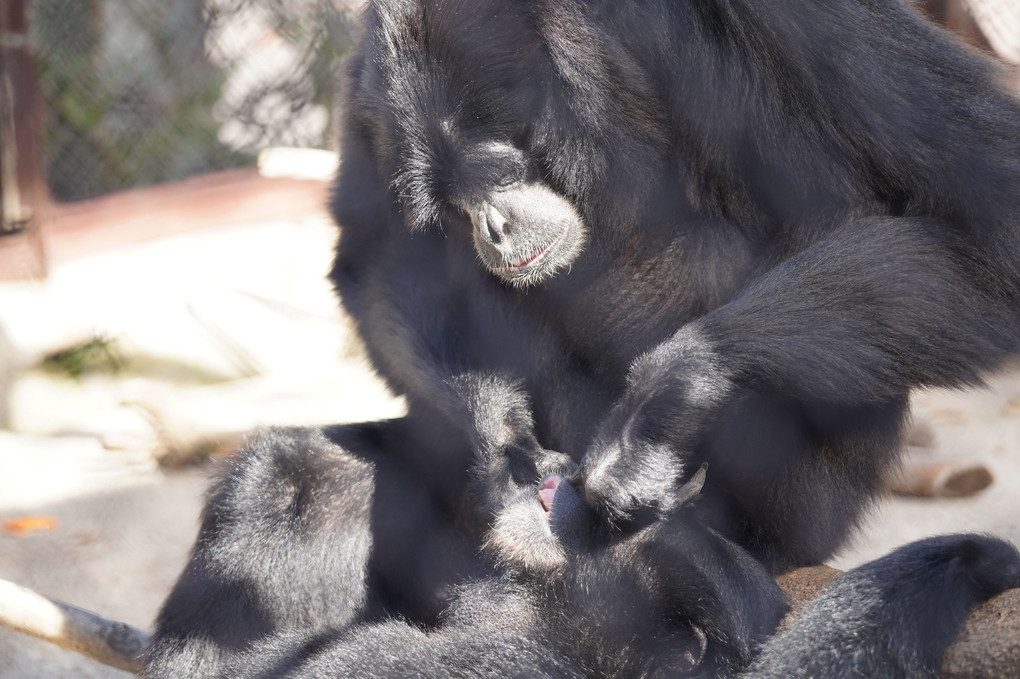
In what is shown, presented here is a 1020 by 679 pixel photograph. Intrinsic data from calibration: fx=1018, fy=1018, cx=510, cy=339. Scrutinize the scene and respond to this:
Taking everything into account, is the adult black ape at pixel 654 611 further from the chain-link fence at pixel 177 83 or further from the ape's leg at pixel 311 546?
the chain-link fence at pixel 177 83

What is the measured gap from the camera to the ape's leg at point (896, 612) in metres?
1.68

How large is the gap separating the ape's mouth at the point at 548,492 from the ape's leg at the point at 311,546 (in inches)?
21.7

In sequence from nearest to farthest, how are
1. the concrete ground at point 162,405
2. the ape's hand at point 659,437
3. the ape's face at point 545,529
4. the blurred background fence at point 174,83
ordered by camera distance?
1. the ape's hand at point 659,437
2. the ape's face at point 545,529
3. the concrete ground at point 162,405
4. the blurred background fence at point 174,83

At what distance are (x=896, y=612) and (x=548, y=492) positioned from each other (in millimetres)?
780

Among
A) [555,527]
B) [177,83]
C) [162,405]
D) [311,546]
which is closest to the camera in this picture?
[555,527]

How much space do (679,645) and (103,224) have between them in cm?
544

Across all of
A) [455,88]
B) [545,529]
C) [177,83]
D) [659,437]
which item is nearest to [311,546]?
[545,529]

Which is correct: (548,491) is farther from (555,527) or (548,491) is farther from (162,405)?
(162,405)

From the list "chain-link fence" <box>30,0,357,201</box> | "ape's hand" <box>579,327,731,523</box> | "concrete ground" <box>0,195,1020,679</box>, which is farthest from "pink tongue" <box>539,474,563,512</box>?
"chain-link fence" <box>30,0,357,201</box>

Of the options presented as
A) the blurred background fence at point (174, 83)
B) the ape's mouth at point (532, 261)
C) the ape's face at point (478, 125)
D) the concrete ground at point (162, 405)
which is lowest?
the concrete ground at point (162, 405)

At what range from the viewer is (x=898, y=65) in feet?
6.95

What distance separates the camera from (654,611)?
2088mm

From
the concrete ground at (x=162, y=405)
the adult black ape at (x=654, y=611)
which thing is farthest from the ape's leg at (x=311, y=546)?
the concrete ground at (x=162, y=405)

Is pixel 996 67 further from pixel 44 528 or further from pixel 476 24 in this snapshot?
pixel 44 528
